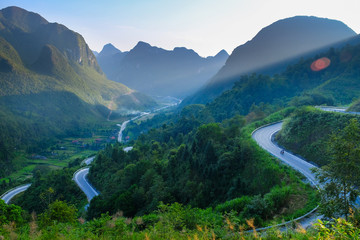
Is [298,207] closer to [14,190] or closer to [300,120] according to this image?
[300,120]

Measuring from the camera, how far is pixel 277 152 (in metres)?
25.4

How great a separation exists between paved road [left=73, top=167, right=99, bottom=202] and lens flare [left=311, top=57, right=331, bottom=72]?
275ft

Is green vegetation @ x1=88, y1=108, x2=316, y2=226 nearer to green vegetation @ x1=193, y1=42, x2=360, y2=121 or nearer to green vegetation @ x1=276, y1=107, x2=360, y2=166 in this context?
green vegetation @ x1=276, y1=107, x2=360, y2=166

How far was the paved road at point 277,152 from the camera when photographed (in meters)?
19.2

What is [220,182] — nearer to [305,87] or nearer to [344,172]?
[344,172]

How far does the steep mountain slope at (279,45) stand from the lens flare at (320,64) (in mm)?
58252

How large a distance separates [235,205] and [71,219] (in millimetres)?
17882

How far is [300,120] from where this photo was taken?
27875 millimetres

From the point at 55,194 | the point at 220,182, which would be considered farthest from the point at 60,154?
the point at 220,182

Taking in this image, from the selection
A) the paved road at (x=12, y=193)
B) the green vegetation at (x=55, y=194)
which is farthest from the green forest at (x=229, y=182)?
the paved road at (x=12, y=193)

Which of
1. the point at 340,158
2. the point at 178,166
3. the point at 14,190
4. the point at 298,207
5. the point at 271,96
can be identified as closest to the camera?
the point at 340,158

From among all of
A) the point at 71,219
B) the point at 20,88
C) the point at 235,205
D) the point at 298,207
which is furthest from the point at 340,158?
the point at 20,88

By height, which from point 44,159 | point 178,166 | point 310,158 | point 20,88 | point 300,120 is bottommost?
point 44,159

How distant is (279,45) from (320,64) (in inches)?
4066
